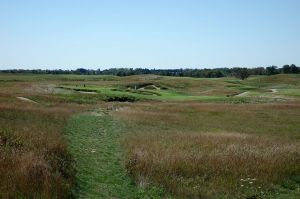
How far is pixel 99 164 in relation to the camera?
539 inches

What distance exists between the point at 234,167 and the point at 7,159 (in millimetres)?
7060

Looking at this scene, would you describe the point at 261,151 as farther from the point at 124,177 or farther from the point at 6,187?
the point at 6,187

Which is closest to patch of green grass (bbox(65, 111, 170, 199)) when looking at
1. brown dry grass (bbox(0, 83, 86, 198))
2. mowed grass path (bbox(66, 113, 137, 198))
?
mowed grass path (bbox(66, 113, 137, 198))

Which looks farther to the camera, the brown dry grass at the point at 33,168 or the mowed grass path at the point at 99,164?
the mowed grass path at the point at 99,164

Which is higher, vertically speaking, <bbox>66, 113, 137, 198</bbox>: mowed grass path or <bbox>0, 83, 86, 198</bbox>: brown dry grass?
<bbox>0, 83, 86, 198</bbox>: brown dry grass

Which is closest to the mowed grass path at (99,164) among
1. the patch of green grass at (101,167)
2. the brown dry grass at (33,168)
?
the patch of green grass at (101,167)

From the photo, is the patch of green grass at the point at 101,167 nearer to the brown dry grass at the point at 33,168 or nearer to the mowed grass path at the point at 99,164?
the mowed grass path at the point at 99,164

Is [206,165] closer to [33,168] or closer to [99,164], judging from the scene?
[99,164]

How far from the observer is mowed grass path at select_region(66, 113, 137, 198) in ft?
34.3

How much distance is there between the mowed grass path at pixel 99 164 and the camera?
10.5m

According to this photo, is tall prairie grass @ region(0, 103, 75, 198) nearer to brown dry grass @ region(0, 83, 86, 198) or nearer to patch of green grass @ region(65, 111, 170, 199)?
brown dry grass @ region(0, 83, 86, 198)

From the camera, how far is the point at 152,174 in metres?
12.1

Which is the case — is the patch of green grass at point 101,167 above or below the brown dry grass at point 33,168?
below

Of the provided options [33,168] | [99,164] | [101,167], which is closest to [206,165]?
[101,167]
